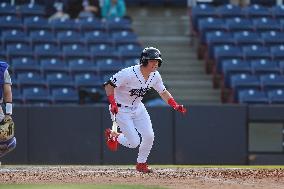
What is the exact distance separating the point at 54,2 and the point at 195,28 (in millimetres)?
3707

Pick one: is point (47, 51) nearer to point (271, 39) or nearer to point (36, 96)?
point (36, 96)

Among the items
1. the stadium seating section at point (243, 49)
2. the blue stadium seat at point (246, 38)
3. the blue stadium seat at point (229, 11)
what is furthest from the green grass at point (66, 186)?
the blue stadium seat at point (229, 11)

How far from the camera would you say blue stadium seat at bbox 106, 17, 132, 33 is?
69.8 ft

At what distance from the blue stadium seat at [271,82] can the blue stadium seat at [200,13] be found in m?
2.96

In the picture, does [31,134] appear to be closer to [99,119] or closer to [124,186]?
[99,119]

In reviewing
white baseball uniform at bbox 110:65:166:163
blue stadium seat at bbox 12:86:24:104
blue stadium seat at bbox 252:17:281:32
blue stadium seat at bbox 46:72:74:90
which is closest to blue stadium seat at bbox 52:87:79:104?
blue stadium seat at bbox 46:72:74:90

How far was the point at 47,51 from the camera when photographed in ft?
66.2

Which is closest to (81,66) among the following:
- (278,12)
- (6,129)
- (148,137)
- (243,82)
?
(243,82)

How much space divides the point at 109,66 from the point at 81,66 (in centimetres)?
60

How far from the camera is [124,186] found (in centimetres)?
1086

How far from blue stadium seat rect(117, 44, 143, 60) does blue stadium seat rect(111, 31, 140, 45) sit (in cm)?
39

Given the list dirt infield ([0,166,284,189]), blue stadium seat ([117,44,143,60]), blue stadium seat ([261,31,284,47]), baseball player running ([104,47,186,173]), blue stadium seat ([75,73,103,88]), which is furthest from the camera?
blue stadium seat ([261,31,284,47])

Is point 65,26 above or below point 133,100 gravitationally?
above

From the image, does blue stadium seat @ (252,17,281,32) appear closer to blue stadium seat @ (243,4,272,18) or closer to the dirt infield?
blue stadium seat @ (243,4,272,18)
